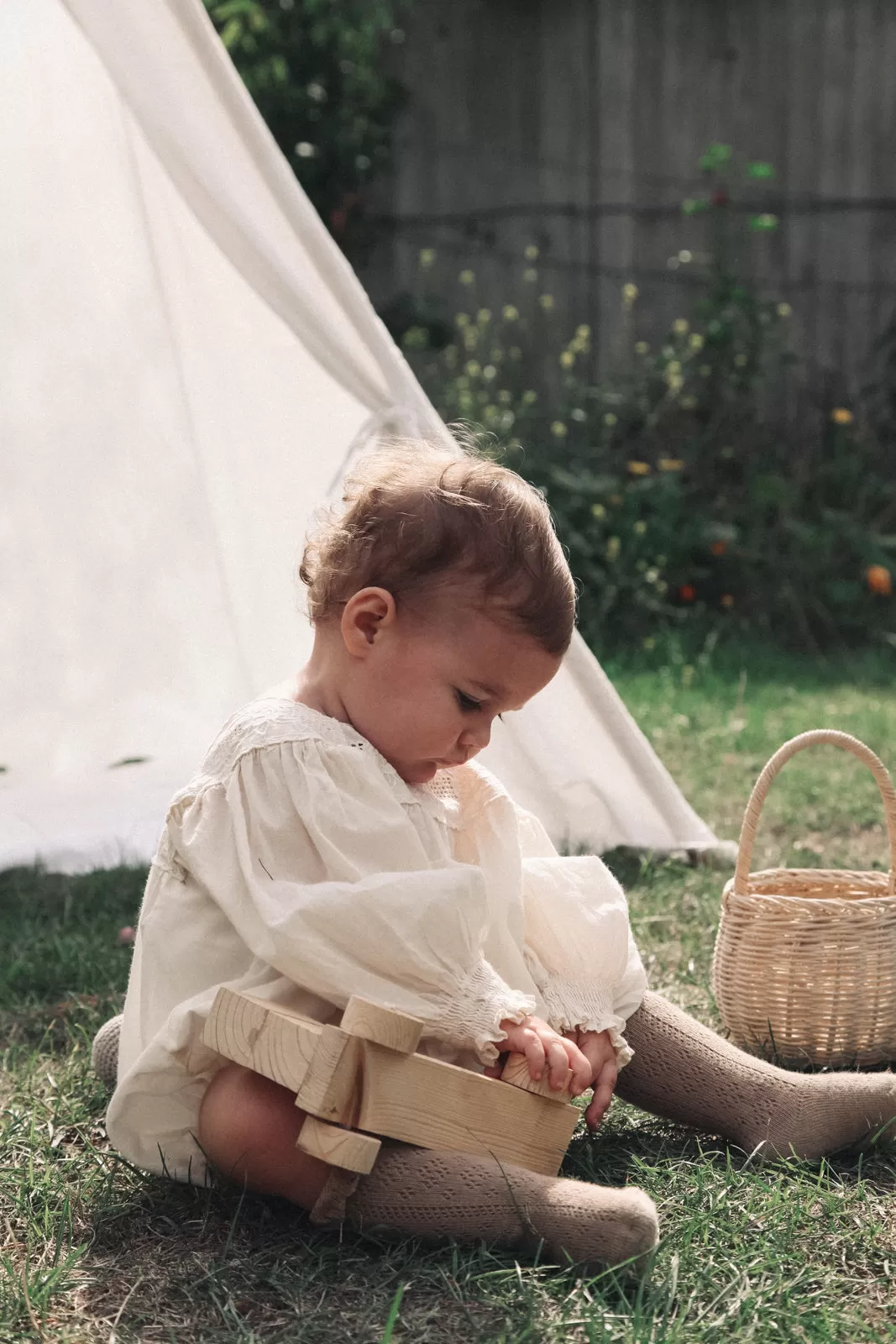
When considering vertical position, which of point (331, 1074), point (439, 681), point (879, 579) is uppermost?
point (439, 681)

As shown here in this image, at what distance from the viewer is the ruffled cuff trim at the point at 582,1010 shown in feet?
5.66

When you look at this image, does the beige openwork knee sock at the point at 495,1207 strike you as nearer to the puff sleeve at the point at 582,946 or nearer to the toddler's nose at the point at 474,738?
the puff sleeve at the point at 582,946

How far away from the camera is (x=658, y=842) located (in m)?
2.92

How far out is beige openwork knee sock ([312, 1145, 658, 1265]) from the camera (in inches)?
58.8

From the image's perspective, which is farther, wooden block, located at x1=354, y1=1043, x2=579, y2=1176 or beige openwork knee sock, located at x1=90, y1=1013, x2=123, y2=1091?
beige openwork knee sock, located at x1=90, y1=1013, x2=123, y2=1091

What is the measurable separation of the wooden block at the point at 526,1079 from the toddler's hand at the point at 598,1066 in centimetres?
8

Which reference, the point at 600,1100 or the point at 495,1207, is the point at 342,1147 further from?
the point at 600,1100

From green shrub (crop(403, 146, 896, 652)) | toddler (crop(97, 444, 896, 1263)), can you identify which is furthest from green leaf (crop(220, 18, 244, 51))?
toddler (crop(97, 444, 896, 1263))

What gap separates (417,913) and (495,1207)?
0.99 feet

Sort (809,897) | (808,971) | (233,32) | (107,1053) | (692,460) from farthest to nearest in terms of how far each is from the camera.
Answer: (233,32)
(692,460)
(809,897)
(808,971)
(107,1053)

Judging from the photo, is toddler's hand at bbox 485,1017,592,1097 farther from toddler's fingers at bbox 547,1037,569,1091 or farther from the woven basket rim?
the woven basket rim

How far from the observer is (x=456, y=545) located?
1.66 metres

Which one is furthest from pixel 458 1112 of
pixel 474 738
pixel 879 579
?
pixel 879 579

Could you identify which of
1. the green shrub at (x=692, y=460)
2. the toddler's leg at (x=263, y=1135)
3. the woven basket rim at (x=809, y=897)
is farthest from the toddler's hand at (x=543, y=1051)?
the green shrub at (x=692, y=460)
